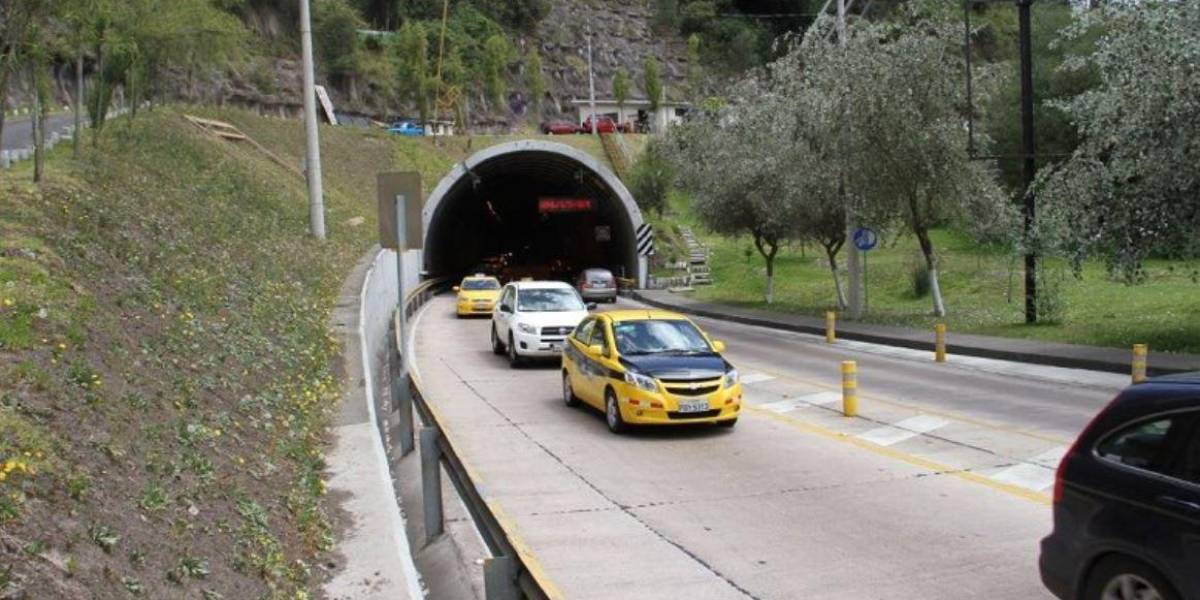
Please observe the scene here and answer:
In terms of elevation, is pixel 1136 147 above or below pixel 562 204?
below

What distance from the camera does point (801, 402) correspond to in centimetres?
1590

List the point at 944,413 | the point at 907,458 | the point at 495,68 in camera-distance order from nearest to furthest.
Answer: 1. the point at 907,458
2. the point at 944,413
3. the point at 495,68

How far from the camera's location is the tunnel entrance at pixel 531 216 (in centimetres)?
4862

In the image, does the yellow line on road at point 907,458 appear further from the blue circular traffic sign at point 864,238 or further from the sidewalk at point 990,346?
the blue circular traffic sign at point 864,238

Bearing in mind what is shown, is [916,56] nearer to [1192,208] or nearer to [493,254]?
[1192,208]

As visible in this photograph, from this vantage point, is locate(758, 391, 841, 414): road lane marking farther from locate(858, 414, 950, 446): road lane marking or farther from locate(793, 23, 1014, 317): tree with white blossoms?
locate(793, 23, 1014, 317): tree with white blossoms

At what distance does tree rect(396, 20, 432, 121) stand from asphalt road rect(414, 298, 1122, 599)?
59392mm

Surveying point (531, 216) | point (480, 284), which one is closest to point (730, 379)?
point (480, 284)

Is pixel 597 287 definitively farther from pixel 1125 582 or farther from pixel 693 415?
pixel 1125 582

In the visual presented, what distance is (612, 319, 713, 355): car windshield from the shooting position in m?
14.1

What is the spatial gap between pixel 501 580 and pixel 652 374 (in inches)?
320

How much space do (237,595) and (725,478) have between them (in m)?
5.91

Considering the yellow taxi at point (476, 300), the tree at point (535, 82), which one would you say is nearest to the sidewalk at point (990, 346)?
the yellow taxi at point (476, 300)

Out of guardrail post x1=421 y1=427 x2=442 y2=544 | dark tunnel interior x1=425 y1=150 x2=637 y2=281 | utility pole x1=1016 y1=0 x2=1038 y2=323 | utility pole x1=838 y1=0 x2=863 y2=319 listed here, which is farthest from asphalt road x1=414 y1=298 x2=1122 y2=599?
dark tunnel interior x1=425 y1=150 x2=637 y2=281
